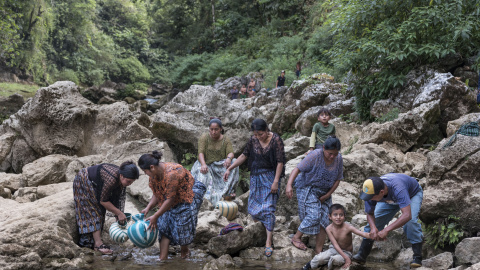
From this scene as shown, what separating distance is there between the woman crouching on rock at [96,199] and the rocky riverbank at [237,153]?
0.63 ft

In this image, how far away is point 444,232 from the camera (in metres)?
4.54

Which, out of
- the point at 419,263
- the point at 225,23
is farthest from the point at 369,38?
the point at 225,23

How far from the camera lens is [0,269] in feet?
13.5

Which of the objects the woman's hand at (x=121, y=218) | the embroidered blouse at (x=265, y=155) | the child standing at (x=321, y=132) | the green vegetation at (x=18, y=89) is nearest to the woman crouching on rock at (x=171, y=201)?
the woman's hand at (x=121, y=218)

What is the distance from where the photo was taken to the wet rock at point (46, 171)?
8.27 m

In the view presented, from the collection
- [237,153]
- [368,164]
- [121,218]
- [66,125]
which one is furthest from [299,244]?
[66,125]

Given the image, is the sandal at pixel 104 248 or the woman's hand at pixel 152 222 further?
the sandal at pixel 104 248

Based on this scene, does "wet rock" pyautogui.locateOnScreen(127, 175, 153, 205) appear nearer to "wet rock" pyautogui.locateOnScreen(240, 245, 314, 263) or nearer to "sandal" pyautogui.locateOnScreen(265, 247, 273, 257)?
"wet rock" pyautogui.locateOnScreen(240, 245, 314, 263)

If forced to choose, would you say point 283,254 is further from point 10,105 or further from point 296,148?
point 10,105

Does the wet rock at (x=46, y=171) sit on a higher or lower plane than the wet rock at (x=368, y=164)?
higher

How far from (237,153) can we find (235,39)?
25.2 metres

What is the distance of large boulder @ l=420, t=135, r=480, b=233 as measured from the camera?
4.54 m

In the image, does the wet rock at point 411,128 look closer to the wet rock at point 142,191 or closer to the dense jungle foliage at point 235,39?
the dense jungle foliage at point 235,39

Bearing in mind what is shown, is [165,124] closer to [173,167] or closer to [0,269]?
[173,167]
